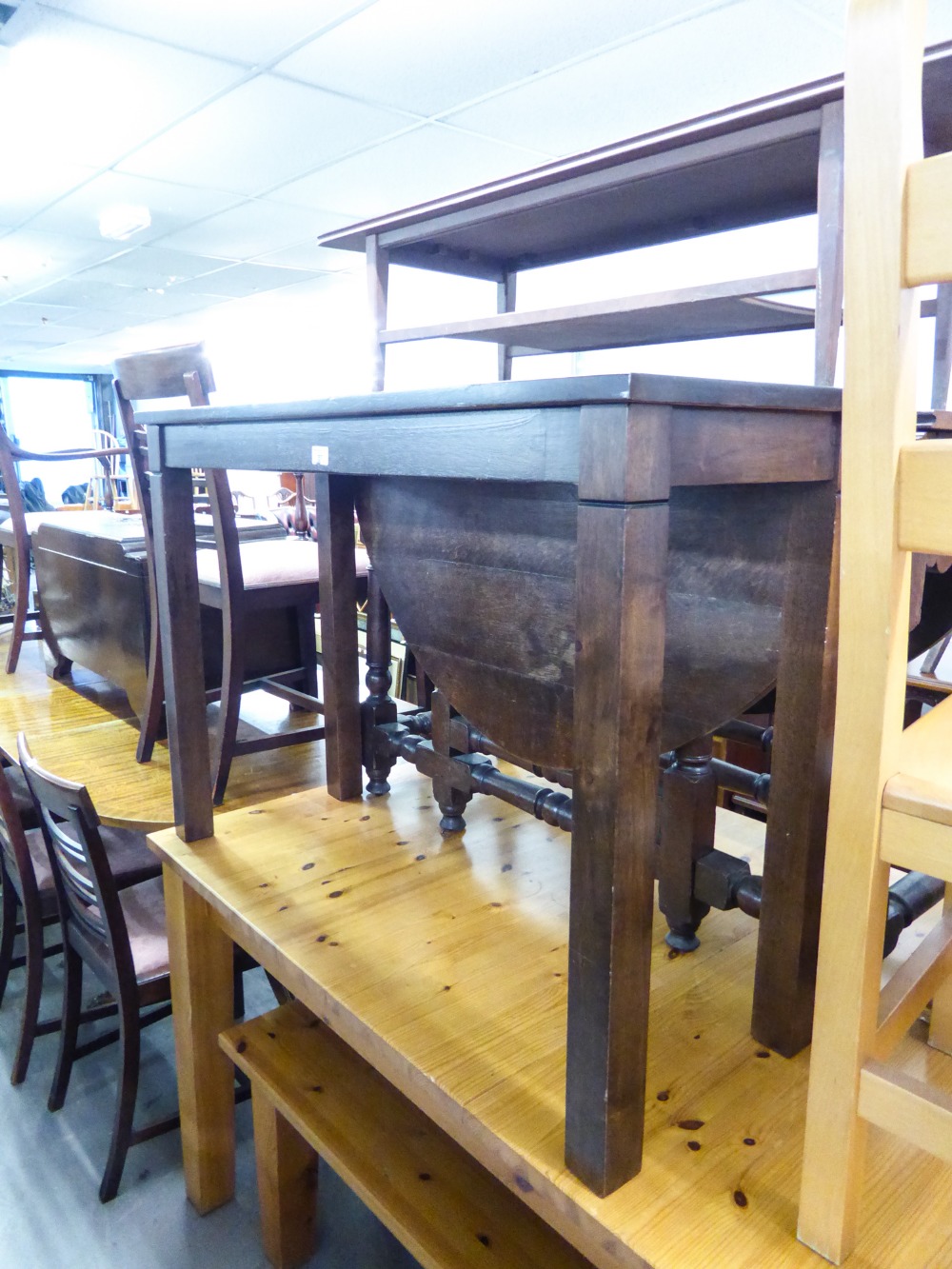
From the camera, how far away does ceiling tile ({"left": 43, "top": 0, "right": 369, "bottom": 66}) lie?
261 centimetres

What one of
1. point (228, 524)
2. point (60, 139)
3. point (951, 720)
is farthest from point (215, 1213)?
point (60, 139)

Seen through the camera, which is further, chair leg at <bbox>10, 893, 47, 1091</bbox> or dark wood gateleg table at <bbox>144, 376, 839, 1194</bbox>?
chair leg at <bbox>10, 893, 47, 1091</bbox>

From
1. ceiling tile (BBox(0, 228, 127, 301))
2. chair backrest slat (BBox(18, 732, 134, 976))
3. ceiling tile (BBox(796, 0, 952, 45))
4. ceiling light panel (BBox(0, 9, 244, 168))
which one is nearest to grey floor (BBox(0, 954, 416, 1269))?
chair backrest slat (BBox(18, 732, 134, 976))

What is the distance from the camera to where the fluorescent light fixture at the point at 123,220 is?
4.83 meters

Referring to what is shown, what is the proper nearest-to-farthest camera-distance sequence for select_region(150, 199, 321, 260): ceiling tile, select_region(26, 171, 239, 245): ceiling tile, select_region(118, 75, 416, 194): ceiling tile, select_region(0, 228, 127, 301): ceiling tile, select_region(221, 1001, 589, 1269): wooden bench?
select_region(221, 1001, 589, 1269): wooden bench < select_region(118, 75, 416, 194): ceiling tile < select_region(26, 171, 239, 245): ceiling tile < select_region(150, 199, 321, 260): ceiling tile < select_region(0, 228, 127, 301): ceiling tile

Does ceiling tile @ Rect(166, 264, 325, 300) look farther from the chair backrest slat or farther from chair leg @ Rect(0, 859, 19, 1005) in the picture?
the chair backrest slat

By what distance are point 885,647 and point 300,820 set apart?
1.14 m

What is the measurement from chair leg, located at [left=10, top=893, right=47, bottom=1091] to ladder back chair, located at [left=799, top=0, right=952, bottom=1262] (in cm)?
165

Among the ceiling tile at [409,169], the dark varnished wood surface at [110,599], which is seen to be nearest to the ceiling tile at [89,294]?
the ceiling tile at [409,169]

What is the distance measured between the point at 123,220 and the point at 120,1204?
504 cm

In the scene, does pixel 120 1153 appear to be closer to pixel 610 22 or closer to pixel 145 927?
pixel 145 927

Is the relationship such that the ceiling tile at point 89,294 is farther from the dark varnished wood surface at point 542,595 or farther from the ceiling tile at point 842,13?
the dark varnished wood surface at point 542,595

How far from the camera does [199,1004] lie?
138 centimetres

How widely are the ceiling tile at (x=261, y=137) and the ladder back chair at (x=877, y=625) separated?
3219 millimetres
